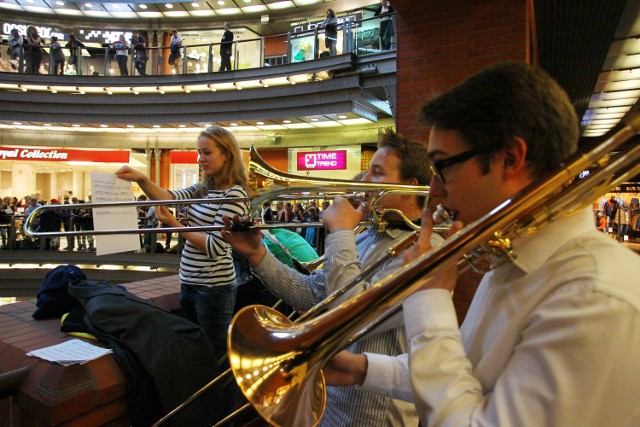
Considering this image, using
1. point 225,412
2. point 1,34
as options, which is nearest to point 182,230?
point 225,412

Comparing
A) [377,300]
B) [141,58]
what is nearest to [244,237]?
[377,300]

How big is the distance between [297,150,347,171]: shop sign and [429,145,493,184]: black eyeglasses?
14.2 meters

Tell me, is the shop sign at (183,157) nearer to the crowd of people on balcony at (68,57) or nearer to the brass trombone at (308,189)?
the crowd of people on balcony at (68,57)

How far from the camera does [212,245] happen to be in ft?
7.66

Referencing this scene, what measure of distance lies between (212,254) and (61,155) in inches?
676

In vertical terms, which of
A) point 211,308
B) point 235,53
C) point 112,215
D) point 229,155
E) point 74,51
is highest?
point 74,51

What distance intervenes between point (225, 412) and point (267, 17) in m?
18.7

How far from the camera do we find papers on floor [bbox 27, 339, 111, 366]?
1393 mm

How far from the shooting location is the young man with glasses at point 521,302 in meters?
0.71

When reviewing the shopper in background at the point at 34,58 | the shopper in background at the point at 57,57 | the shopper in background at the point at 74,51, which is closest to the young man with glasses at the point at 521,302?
the shopper in background at the point at 74,51

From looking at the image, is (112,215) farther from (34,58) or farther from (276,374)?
(34,58)

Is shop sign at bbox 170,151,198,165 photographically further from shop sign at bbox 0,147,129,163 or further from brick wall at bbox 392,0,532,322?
brick wall at bbox 392,0,532,322

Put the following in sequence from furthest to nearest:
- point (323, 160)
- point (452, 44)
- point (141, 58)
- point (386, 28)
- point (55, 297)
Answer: point (323, 160)
point (141, 58)
point (386, 28)
point (452, 44)
point (55, 297)

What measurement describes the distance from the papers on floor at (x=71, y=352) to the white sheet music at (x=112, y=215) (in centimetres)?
81
